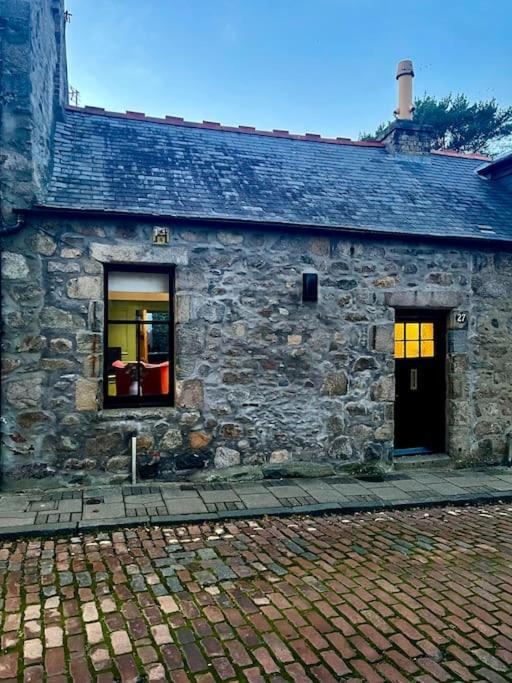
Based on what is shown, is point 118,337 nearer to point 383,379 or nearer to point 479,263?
point 383,379

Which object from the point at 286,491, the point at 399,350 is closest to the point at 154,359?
the point at 286,491

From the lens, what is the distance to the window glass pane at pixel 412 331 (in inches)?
304

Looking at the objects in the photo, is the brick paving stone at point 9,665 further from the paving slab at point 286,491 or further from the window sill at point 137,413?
the paving slab at point 286,491

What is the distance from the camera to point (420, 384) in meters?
7.86

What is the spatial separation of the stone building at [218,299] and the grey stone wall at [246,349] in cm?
2

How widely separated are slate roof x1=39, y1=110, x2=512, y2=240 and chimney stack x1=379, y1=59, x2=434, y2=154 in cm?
22

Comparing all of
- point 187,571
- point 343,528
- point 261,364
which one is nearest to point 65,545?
point 187,571

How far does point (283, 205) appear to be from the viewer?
726cm

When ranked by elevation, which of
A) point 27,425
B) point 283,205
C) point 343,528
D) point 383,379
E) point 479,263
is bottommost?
point 343,528

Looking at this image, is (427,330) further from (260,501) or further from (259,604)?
(259,604)

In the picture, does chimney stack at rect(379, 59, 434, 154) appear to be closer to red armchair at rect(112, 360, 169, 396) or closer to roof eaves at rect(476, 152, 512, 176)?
roof eaves at rect(476, 152, 512, 176)

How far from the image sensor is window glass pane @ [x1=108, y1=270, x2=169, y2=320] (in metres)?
6.48

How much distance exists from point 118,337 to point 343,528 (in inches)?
144

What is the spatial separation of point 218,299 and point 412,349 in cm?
323
